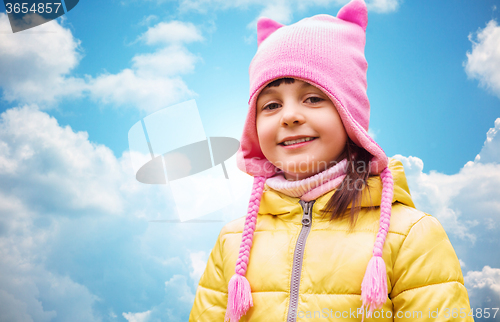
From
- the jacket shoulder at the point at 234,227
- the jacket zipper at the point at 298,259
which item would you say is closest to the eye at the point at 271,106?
the jacket zipper at the point at 298,259

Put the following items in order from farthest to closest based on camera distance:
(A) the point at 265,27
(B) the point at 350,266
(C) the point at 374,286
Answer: (A) the point at 265,27, (B) the point at 350,266, (C) the point at 374,286

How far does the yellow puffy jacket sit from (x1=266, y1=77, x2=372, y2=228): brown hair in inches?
1.2

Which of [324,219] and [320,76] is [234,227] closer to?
[324,219]

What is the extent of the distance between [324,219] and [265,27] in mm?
1083

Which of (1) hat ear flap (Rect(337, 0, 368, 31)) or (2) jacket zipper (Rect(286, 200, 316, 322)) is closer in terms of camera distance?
(2) jacket zipper (Rect(286, 200, 316, 322))

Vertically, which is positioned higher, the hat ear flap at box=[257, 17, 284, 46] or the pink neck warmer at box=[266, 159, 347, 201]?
the hat ear flap at box=[257, 17, 284, 46]

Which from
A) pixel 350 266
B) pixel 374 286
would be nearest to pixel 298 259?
pixel 350 266

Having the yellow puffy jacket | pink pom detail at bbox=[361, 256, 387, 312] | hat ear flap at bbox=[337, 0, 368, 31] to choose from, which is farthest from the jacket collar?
hat ear flap at bbox=[337, 0, 368, 31]

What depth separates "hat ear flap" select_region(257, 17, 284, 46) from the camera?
6.13ft

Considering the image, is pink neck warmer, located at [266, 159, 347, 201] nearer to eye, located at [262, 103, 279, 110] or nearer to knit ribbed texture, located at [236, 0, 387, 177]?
knit ribbed texture, located at [236, 0, 387, 177]

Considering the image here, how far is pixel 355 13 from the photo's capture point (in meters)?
1.78

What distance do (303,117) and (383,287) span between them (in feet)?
2.34

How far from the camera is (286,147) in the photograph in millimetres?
1540

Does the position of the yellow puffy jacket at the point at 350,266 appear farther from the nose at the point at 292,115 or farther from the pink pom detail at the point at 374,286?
the nose at the point at 292,115
